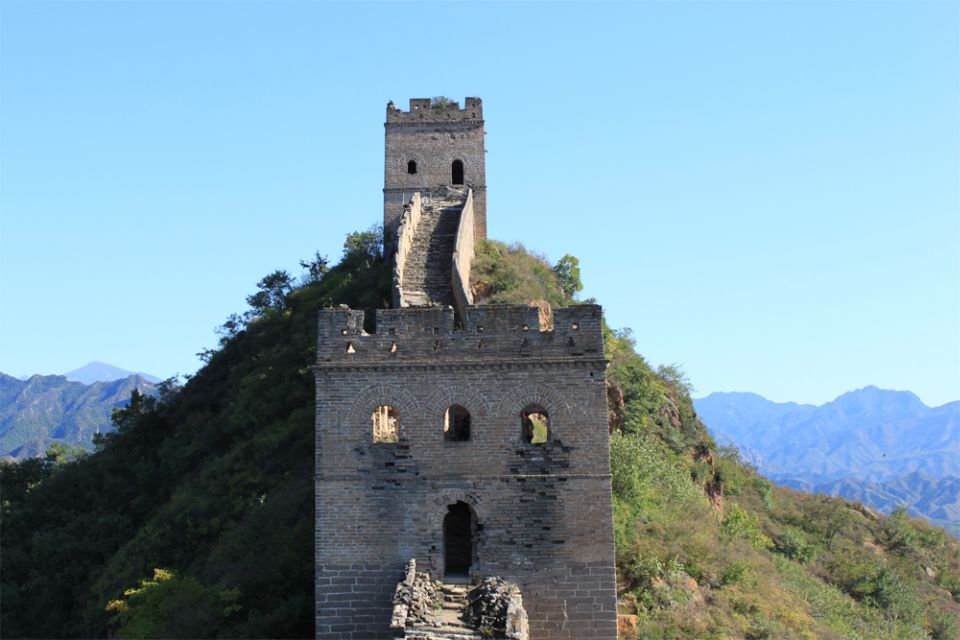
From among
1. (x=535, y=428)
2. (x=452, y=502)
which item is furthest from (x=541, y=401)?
(x=535, y=428)

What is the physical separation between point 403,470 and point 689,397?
2349 centimetres

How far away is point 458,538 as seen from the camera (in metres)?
20.0

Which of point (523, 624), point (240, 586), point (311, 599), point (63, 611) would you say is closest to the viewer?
point (523, 624)

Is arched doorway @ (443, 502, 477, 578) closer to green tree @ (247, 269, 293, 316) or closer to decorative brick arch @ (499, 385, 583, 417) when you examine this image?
decorative brick arch @ (499, 385, 583, 417)

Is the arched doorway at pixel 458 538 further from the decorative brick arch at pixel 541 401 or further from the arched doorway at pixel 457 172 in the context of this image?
the arched doorway at pixel 457 172

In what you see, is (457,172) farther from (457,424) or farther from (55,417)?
(55,417)

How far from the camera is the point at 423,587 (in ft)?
58.0

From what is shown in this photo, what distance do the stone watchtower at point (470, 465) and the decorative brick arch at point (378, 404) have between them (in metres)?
0.02

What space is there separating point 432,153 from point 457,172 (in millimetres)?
1214

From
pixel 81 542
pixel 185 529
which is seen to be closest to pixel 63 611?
pixel 81 542

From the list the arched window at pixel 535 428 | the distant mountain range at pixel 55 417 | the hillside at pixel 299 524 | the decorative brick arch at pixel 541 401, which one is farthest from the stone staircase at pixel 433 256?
the distant mountain range at pixel 55 417

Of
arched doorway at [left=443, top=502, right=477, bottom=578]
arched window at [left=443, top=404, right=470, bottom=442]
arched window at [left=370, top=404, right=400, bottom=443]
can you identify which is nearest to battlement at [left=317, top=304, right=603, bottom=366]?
arched window at [left=370, top=404, right=400, bottom=443]

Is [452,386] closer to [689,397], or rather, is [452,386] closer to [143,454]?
[689,397]

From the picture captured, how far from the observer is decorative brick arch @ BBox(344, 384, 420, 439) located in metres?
18.8
